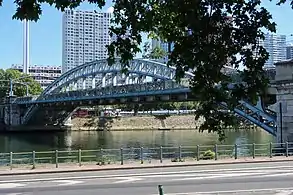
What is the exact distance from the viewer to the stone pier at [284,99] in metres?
35.0

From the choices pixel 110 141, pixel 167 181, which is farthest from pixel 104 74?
pixel 167 181

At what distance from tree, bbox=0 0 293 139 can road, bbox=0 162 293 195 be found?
9.73 m

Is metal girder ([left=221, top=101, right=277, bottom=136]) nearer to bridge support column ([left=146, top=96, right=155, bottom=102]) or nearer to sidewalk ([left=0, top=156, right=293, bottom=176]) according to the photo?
sidewalk ([left=0, top=156, right=293, bottom=176])

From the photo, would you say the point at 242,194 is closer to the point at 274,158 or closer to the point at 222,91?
the point at 222,91

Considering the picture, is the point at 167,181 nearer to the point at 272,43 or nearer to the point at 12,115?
the point at 272,43

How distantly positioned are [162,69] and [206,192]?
5138 cm

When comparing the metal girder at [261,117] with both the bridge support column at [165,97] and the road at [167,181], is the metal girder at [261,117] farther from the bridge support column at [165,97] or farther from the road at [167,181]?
the bridge support column at [165,97]

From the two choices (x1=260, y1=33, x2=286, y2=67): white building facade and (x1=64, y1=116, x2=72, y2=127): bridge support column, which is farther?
(x1=64, y1=116, x2=72, y2=127): bridge support column

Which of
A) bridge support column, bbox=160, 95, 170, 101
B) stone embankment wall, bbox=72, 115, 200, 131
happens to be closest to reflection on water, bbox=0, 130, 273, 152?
bridge support column, bbox=160, 95, 170, 101

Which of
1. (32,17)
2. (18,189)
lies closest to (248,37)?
(32,17)

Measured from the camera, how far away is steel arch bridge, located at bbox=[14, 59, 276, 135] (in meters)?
40.1

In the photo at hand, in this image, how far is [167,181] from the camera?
20688 mm

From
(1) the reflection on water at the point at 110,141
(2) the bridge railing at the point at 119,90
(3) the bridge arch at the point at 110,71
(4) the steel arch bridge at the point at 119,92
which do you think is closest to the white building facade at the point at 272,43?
(4) the steel arch bridge at the point at 119,92

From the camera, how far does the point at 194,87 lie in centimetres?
672
